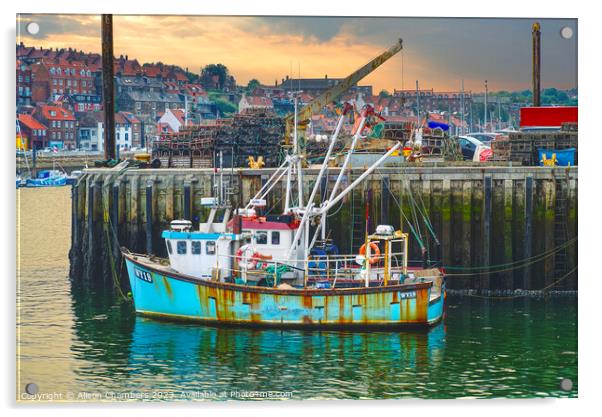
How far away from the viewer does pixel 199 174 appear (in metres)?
31.5

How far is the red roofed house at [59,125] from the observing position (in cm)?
4636

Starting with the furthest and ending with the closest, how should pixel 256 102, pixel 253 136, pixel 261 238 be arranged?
pixel 253 136
pixel 256 102
pixel 261 238

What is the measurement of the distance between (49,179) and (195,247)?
4734 cm

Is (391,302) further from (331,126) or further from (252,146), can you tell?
(331,126)

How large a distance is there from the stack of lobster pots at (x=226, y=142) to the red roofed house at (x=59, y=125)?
Result: 6472 mm

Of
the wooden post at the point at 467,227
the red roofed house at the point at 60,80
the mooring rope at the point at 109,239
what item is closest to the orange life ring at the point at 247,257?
the mooring rope at the point at 109,239

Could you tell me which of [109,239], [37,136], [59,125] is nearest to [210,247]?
[109,239]

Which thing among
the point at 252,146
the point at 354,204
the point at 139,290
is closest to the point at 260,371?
the point at 139,290

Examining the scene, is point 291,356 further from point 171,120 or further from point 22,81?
point 171,120

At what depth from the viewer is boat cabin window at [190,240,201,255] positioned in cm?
2783

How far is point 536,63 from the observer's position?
90.2 ft

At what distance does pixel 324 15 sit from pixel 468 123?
101ft

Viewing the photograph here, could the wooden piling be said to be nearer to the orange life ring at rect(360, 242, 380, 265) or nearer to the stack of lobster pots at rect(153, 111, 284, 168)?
the stack of lobster pots at rect(153, 111, 284, 168)

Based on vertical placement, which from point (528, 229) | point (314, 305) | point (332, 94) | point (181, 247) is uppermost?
point (332, 94)
